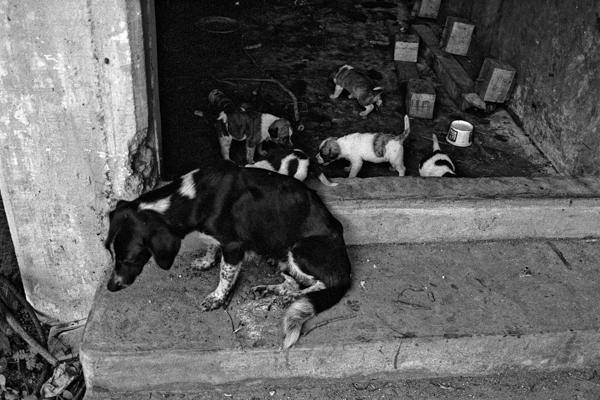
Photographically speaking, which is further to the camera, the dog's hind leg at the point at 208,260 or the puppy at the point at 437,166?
the puppy at the point at 437,166

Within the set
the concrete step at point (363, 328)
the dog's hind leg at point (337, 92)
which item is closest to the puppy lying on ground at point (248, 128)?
the dog's hind leg at point (337, 92)

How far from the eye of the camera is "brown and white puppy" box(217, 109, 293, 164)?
5957 mm

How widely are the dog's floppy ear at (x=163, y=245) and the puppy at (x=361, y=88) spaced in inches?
150

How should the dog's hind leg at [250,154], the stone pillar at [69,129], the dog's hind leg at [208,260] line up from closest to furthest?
1. the stone pillar at [69,129]
2. the dog's hind leg at [208,260]
3. the dog's hind leg at [250,154]

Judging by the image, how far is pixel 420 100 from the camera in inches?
270

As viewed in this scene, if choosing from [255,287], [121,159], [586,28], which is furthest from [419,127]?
[121,159]

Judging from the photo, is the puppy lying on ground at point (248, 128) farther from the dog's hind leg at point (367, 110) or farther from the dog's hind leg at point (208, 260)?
the dog's hind leg at point (208, 260)

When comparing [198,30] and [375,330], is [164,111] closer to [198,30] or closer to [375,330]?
[198,30]

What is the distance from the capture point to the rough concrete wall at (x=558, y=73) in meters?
5.56

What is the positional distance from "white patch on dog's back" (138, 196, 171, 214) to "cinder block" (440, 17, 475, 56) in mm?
5494

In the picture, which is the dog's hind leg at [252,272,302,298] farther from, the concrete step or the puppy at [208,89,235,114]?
the puppy at [208,89,235,114]

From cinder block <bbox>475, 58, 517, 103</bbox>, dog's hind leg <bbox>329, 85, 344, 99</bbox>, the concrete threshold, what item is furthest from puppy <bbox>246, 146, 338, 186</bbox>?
cinder block <bbox>475, 58, 517, 103</bbox>

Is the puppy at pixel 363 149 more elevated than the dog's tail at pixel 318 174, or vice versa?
the dog's tail at pixel 318 174

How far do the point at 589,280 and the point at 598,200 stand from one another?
62cm
